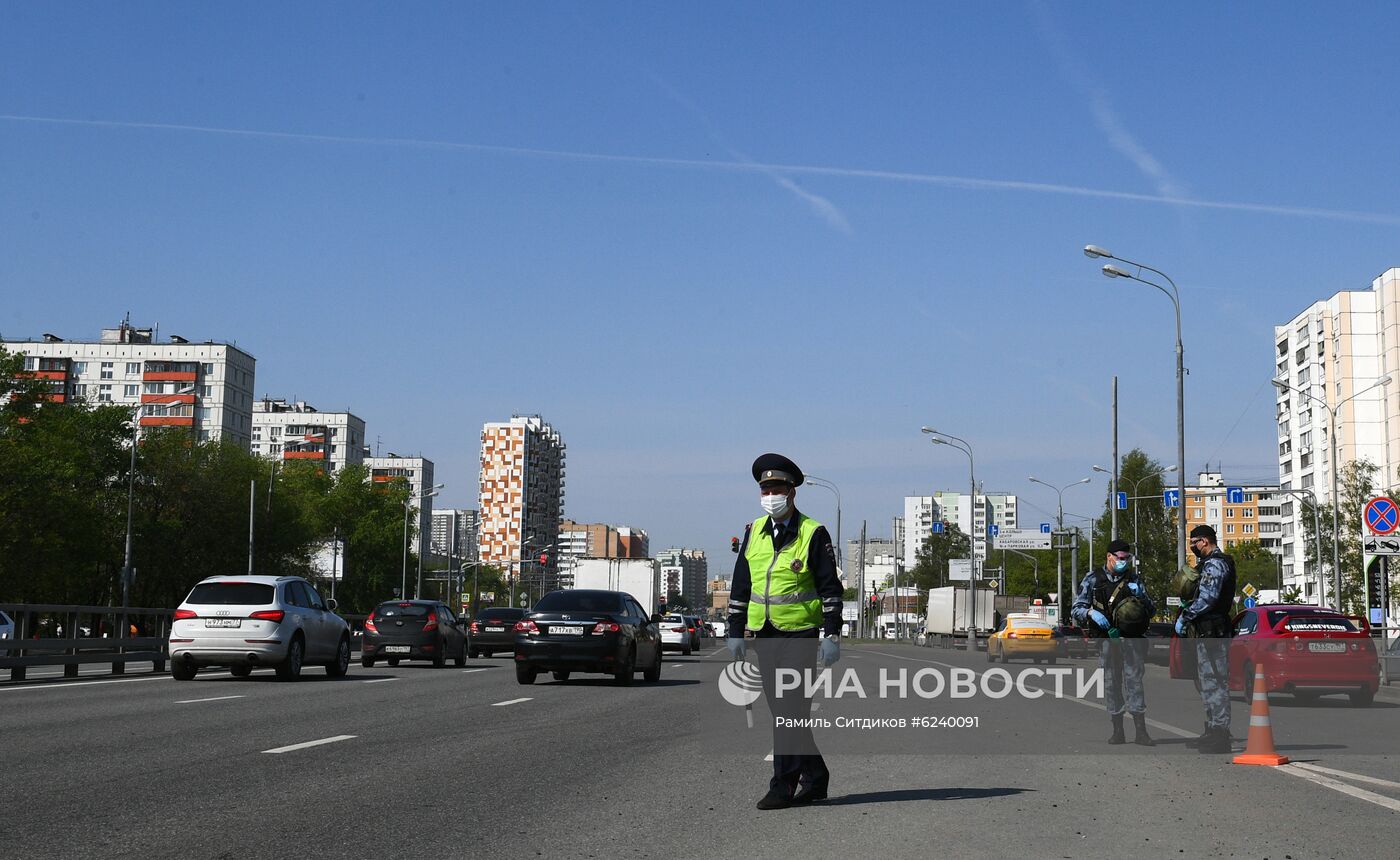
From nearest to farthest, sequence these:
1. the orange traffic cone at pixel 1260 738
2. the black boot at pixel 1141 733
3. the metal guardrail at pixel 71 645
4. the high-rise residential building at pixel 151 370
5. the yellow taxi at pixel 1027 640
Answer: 1. the orange traffic cone at pixel 1260 738
2. the black boot at pixel 1141 733
3. the metal guardrail at pixel 71 645
4. the yellow taxi at pixel 1027 640
5. the high-rise residential building at pixel 151 370

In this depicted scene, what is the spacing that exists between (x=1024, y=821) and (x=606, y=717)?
872cm

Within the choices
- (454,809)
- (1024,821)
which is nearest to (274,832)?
(454,809)

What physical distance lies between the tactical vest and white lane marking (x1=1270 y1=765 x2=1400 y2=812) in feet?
11.8

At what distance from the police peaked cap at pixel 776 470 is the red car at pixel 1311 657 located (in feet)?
47.6

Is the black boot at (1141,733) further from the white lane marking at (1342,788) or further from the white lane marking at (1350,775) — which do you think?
the white lane marking at (1342,788)

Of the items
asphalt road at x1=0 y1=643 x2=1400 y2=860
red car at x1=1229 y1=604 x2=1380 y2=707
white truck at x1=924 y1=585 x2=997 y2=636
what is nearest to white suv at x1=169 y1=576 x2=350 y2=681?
asphalt road at x1=0 y1=643 x2=1400 y2=860

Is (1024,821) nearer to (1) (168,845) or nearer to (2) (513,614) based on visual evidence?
(1) (168,845)

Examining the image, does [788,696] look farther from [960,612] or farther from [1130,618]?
[960,612]

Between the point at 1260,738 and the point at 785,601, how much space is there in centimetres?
531

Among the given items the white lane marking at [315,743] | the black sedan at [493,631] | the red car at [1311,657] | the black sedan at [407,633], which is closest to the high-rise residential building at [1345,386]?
the black sedan at [493,631]

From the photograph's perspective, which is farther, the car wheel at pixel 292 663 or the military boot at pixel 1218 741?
the car wheel at pixel 292 663

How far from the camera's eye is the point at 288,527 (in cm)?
9025

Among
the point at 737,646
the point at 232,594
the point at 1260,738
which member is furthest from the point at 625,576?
the point at 737,646

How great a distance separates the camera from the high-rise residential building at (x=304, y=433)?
178 metres
